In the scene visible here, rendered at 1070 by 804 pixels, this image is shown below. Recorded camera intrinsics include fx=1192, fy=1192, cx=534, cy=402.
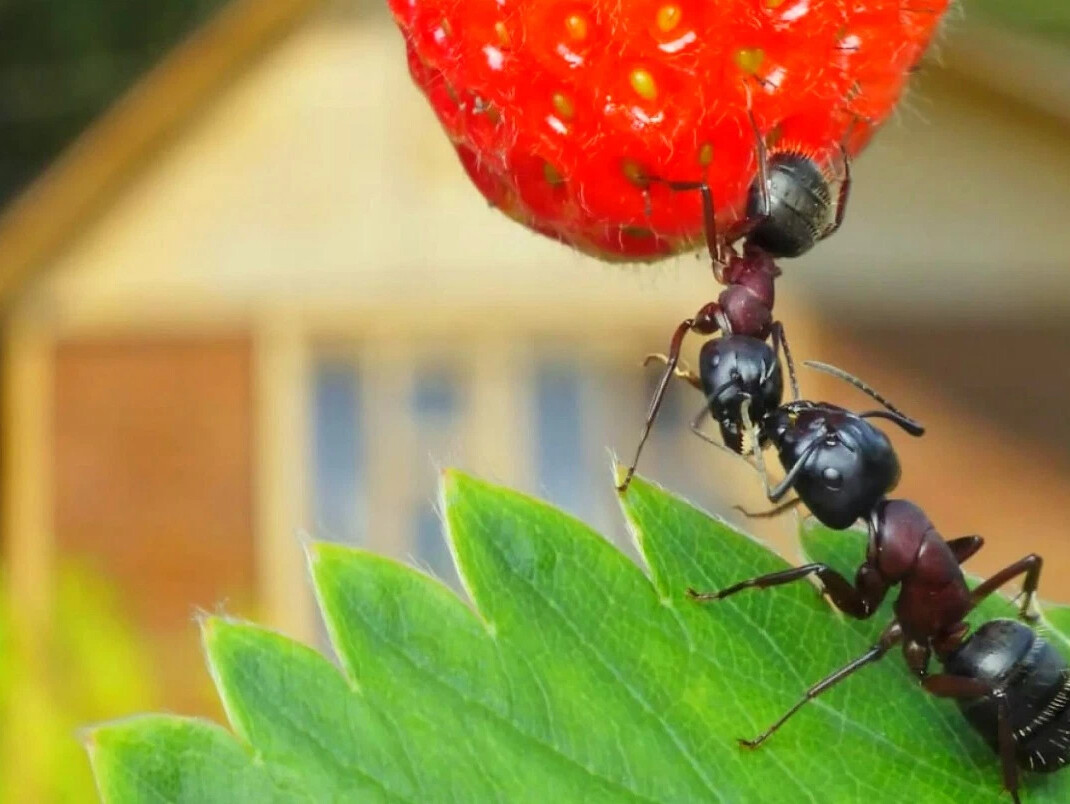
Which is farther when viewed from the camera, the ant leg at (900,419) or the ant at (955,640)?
the ant leg at (900,419)

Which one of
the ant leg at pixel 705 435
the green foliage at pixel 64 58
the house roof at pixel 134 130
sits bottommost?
the ant leg at pixel 705 435

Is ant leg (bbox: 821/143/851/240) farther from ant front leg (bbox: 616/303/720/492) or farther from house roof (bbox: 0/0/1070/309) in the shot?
house roof (bbox: 0/0/1070/309)

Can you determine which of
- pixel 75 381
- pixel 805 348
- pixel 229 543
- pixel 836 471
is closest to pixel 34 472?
pixel 75 381

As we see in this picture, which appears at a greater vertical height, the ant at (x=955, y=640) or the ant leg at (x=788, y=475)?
the ant leg at (x=788, y=475)

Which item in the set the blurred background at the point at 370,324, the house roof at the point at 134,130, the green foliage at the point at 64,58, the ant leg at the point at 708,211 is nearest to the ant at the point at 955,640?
the ant leg at the point at 708,211

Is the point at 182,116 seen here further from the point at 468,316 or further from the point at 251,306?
the point at 468,316

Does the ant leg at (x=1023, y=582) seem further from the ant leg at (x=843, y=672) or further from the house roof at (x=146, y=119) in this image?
the house roof at (x=146, y=119)

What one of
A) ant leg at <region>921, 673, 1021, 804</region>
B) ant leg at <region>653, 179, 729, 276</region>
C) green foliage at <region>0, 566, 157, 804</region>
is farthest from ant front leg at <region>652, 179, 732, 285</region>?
green foliage at <region>0, 566, 157, 804</region>
